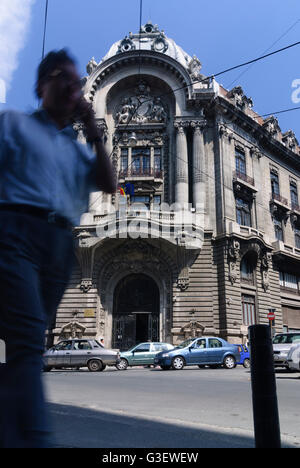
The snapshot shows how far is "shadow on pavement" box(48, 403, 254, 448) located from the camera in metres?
2.92

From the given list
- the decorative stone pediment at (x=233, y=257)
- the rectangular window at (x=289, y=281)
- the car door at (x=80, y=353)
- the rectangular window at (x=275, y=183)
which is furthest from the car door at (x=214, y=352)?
the rectangular window at (x=275, y=183)

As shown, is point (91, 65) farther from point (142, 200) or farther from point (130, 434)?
point (130, 434)

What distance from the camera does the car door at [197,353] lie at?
16656 mm

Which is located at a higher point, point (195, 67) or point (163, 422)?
point (195, 67)

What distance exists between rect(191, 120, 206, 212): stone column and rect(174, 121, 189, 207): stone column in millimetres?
560

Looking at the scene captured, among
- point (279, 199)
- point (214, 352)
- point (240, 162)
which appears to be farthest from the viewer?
point (279, 199)

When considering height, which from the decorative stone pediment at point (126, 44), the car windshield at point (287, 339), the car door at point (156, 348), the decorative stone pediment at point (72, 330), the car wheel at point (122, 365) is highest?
the decorative stone pediment at point (126, 44)

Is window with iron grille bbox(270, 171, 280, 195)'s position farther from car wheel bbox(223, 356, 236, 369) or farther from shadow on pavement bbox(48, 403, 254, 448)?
shadow on pavement bbox(48, 403, 254, 448)

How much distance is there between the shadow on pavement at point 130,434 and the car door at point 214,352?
13.4m

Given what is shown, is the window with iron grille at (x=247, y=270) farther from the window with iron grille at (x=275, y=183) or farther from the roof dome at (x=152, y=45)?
the roof dome at (x=152, y=45)

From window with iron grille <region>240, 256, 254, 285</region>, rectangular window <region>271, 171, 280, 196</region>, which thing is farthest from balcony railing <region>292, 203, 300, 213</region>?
window with iron grille <region>240, 256, 254, 285</region>

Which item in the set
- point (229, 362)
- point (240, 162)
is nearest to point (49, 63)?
point (229, 362)

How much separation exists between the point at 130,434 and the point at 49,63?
2.87 m

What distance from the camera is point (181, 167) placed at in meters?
24.7
